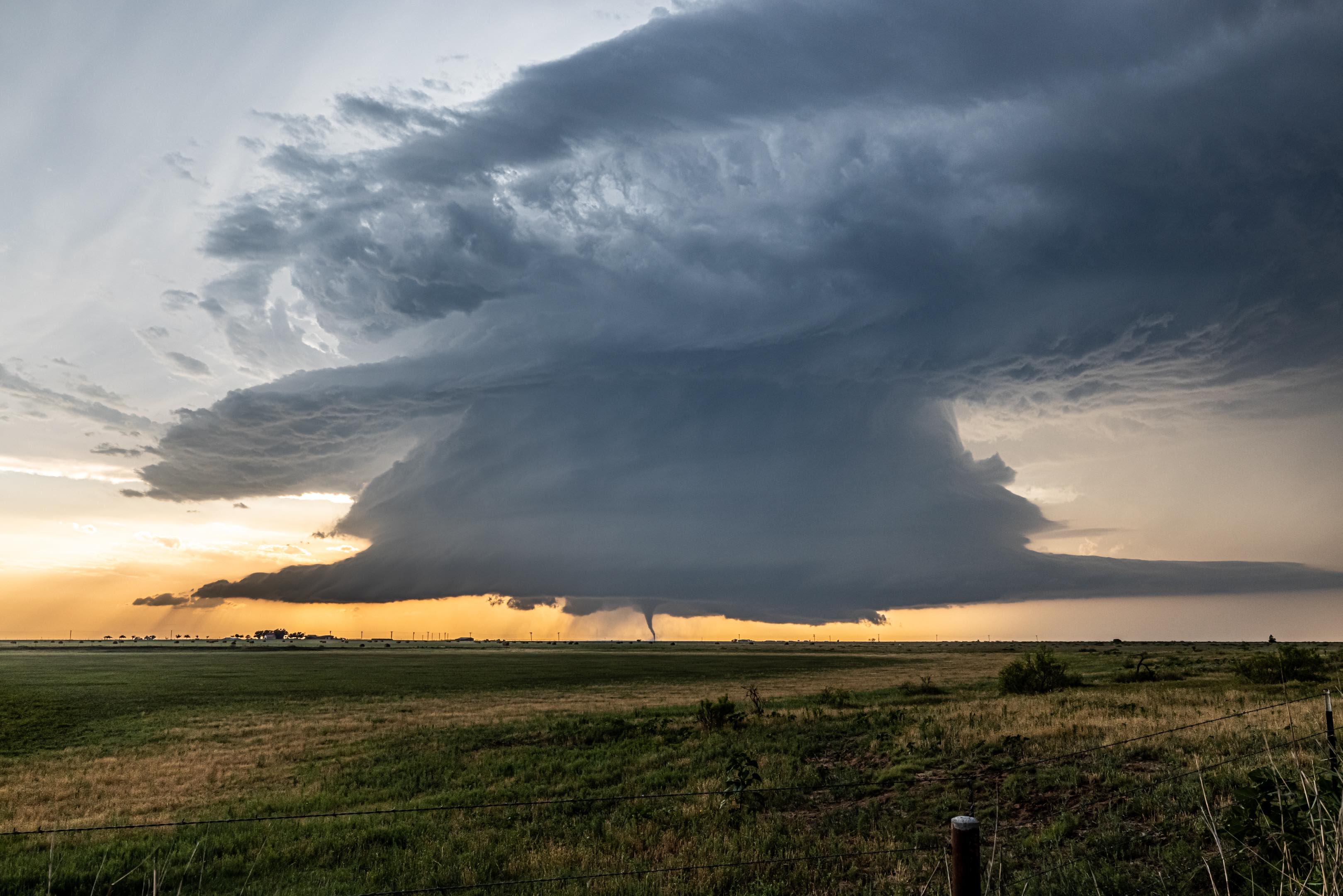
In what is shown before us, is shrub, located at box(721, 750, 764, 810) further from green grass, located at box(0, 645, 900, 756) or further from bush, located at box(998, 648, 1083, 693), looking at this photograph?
green grass, located at box(0, 645, 900, 756)

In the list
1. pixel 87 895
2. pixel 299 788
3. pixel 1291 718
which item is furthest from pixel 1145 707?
pixel 87 895

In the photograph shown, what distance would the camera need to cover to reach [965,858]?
5453mm

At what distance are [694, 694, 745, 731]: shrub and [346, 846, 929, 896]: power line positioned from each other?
17.4 m

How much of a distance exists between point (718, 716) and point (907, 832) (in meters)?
17.4

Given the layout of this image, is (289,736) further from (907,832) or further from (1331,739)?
(1331,739)

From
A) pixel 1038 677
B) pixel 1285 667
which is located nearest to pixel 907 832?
pixel 1038 677

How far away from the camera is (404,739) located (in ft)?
112

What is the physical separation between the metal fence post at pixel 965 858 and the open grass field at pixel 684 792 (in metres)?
1.11

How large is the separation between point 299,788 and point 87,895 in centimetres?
1046

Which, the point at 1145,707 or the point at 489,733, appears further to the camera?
the point at 489,733

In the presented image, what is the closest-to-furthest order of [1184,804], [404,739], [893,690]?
[1184,804], [404,739], [893,690]

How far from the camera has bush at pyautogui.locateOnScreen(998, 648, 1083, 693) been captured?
41.6 metres

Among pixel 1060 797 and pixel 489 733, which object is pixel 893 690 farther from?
pixel 1060 797

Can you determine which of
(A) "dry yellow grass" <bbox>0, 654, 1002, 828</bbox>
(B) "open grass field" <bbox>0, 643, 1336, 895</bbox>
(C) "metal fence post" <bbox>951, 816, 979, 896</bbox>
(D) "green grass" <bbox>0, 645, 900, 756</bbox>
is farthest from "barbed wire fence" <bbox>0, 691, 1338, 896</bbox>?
(D) "green grass" <bbox>0, 645, 900, 756</bbox>
